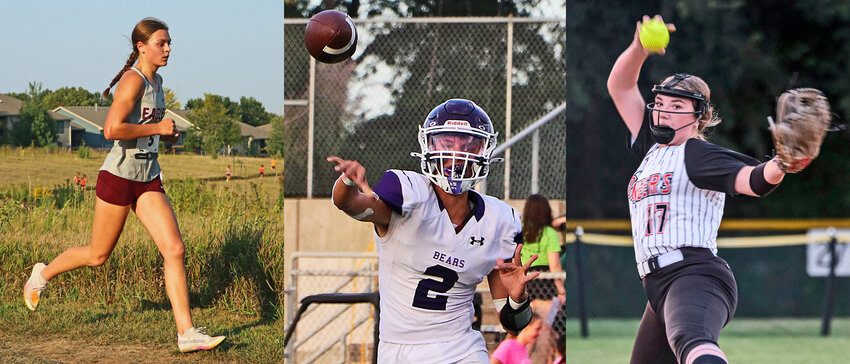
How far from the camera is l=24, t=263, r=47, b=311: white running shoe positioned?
15.3 feet

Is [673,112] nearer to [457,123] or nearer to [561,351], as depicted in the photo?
[561,351]

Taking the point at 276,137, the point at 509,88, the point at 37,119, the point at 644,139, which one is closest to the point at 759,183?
the point at 644,139

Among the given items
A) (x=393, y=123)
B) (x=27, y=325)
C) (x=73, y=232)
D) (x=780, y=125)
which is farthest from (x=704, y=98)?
(x=27, y=325)

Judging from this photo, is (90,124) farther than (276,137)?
No

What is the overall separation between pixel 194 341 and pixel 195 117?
127 cm

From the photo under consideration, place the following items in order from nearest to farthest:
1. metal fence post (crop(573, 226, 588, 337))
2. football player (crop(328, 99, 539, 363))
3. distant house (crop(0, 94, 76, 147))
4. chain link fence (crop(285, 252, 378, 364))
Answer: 1. football player (crop(328, 99, 539, 363))
2. distant house (crop(0, 94, 76, 147))
3. chain link fence (crop(285, 252, 378, 364))
4. metal fence post (crop(573, 226, 588, 337))

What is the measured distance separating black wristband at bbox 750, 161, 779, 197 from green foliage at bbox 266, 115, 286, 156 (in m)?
2.56

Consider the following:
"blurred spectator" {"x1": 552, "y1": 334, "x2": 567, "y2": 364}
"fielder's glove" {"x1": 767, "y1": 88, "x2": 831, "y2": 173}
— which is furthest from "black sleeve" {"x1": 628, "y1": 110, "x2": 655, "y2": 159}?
"blurred spectator" {"x1": 552, "y1": 334, "x2": 567, "y2": 364}

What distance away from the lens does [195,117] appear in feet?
16.3

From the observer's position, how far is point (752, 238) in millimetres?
7992

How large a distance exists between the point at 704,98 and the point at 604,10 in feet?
13.0

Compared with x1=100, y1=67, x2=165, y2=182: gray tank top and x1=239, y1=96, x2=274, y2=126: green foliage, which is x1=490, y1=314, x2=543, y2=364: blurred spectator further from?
x1=100, y1=67, x2=165, y2=182: gray tank top

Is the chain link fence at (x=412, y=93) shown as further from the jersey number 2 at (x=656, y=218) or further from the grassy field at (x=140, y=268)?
the jersey number 2 at (x=656, y=218)

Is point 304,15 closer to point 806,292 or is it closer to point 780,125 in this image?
point 780,125
